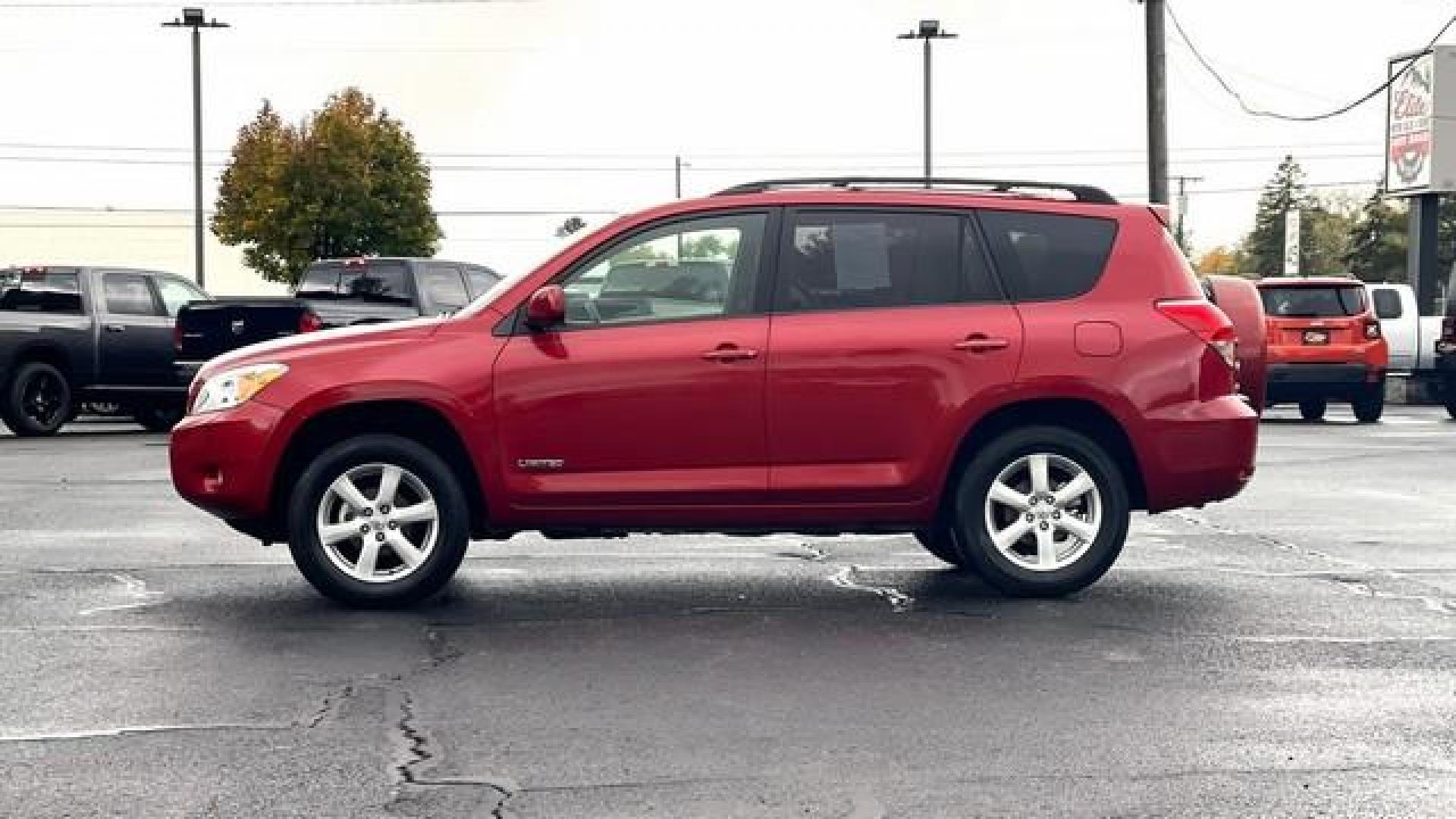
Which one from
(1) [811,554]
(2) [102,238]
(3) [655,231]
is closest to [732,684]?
(3) [655,231]

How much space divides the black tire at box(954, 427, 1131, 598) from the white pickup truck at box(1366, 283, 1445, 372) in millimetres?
21751

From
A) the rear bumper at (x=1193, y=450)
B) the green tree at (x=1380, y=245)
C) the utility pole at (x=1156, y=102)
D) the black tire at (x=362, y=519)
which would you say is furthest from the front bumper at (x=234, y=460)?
the green tree at (x=1380, y=245)

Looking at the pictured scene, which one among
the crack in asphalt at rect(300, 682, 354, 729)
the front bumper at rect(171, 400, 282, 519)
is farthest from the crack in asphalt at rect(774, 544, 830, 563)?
the crack in asphalt at rect(300, 682, 354, 729)

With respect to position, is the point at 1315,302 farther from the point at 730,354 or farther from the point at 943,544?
the point at 730,354

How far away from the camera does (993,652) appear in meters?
7.36

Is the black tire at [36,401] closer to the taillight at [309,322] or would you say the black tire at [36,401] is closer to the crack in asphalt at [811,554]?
the taillight at [309,322]

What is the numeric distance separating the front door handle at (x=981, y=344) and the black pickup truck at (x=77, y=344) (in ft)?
48.9

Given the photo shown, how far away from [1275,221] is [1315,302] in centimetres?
13508

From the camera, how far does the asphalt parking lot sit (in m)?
5.20

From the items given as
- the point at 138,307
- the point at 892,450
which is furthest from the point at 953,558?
the point at 138,307

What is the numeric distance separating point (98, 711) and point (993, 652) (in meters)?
3.23

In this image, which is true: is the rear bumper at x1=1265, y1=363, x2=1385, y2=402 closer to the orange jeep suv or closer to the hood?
the orange jeep suv

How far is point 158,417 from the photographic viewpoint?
2378 cm

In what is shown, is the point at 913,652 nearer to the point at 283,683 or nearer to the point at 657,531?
the point at 657,531
